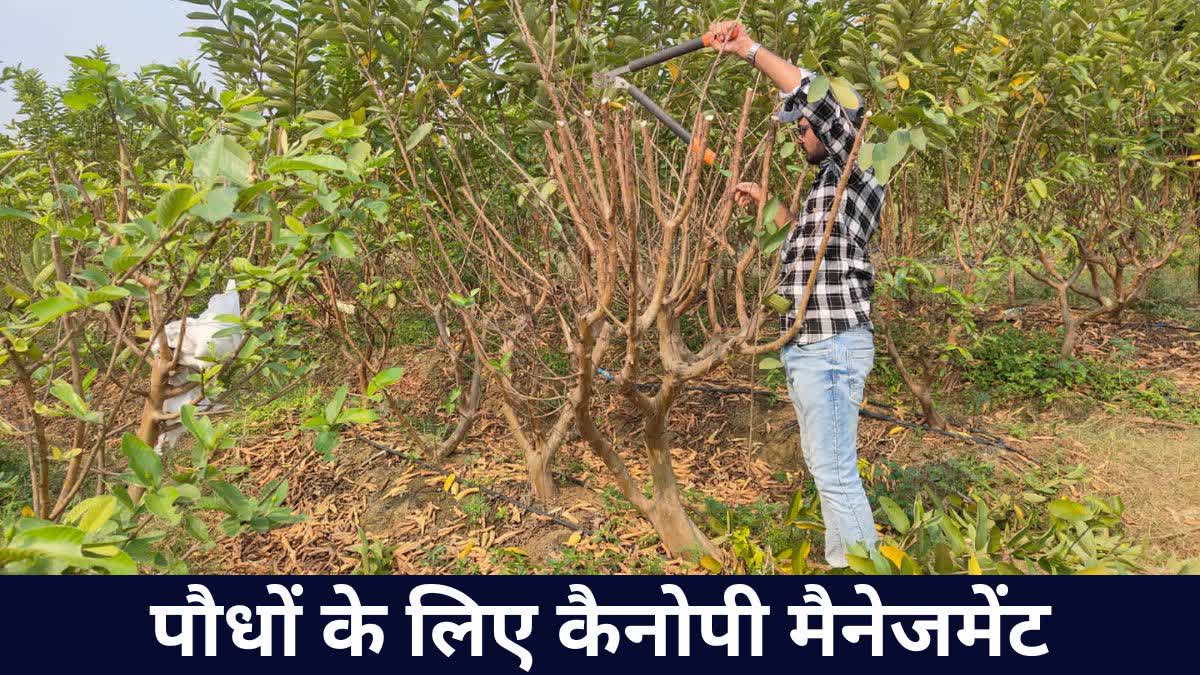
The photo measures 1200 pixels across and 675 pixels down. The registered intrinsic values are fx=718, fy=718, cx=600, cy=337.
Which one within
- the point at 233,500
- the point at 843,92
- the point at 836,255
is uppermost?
the point at 843,92

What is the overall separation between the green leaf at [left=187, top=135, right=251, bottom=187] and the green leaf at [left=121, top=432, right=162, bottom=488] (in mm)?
501

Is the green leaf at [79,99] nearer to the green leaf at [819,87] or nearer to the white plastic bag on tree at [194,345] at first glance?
the white plastic bag on tree at [194,345]

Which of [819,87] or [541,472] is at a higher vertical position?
[819,87]

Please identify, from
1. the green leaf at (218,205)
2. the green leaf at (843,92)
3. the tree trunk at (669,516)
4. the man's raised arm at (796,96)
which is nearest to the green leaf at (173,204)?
the green leaf at (218,205)

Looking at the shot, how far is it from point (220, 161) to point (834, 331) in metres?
1.93

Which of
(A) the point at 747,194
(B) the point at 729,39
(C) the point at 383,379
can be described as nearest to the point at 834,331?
(A) the point at 747,194

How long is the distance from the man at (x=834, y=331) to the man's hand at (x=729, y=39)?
Answer: 108 mm

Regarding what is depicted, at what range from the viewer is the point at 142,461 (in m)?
1.31

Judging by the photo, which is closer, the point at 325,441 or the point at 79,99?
the point at 79,99

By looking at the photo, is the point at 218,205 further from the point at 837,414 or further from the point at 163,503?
the point at 837,414

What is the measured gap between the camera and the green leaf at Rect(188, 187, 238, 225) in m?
1.13

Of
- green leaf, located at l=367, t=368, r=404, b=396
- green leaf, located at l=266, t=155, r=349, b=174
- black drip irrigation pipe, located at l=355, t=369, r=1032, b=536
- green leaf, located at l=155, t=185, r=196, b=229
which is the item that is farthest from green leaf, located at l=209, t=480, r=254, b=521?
black drip irrigation pipe, located at l=355, t=369, r=1032, b=536

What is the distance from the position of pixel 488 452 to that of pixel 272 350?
1.80 meters

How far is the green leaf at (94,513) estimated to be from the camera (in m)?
1.19
